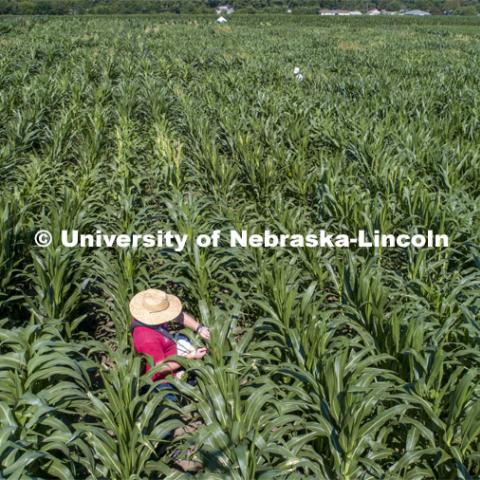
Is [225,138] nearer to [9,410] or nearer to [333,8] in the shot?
[9,410]

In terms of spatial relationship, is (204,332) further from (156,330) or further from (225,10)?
(225,10)

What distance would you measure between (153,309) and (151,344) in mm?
211

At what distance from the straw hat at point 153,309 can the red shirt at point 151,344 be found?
7 cm

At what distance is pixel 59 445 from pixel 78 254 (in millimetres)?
1950

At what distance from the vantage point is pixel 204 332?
3.19m

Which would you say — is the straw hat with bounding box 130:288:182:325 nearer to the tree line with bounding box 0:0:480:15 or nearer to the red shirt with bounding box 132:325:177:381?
the red shirt with bounding box 132:325:177:381

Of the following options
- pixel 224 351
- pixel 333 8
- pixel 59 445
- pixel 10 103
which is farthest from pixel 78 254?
pixel 333 8

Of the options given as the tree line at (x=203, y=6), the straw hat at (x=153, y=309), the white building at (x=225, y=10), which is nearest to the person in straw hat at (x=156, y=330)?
the straw hat at (x=153, y=309)

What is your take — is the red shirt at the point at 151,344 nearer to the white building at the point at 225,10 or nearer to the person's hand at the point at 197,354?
the person's hand at the point at 197,354

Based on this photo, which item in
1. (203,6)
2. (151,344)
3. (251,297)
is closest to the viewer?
(151,344)

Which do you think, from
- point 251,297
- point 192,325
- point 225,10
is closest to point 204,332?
point 192,325

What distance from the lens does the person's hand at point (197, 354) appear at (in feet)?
9.66

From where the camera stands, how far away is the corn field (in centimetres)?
229

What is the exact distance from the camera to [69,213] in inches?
178
